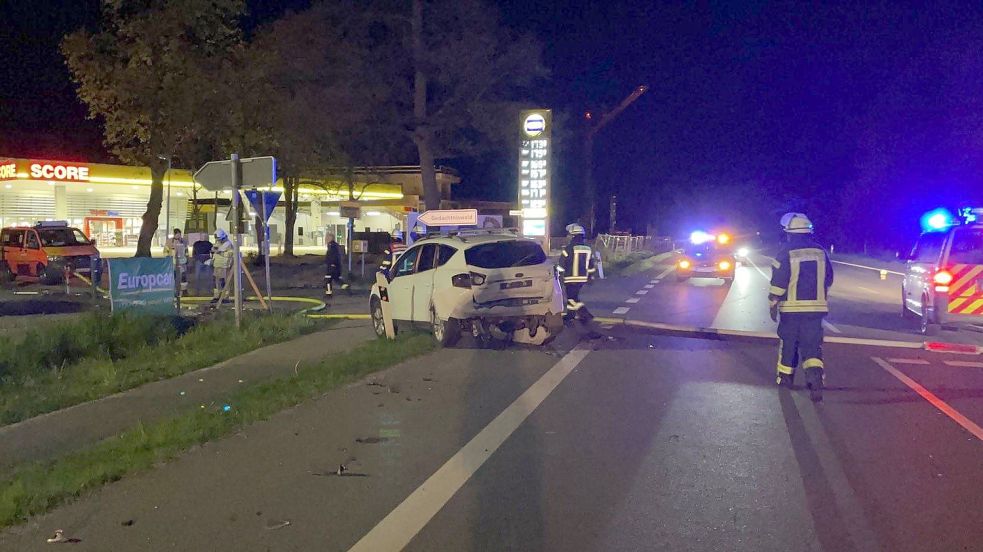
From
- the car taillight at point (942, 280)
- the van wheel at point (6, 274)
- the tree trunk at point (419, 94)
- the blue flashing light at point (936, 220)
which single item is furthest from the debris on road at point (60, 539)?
the tree trunk at point (419, 94)

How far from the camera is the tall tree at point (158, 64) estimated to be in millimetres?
26250

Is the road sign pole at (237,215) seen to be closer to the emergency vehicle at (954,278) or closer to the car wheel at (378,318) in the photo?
the car wheel at (378,318)

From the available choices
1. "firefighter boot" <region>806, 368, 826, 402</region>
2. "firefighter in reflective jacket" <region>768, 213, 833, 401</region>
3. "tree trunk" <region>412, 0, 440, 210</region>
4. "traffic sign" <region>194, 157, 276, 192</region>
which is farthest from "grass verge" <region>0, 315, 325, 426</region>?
"tree trunk" <region>412, 0, 440, 210</region>

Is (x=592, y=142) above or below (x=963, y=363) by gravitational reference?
above

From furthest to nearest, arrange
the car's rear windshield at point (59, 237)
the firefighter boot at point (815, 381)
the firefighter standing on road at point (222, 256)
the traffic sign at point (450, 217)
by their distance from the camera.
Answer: the car's rear windshield at point (59, 237) → the traffic sign at point (450, 217) → the firefighter standing on road at point (222, 256) → the firefighter boot at point (815, 381)

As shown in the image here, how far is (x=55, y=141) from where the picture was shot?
45125 mm

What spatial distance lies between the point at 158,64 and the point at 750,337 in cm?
2133

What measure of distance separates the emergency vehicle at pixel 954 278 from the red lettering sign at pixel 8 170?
33199 millimetres

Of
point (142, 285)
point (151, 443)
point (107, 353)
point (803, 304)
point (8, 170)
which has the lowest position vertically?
point (151, 443)

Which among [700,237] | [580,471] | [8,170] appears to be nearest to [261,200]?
[580,471]

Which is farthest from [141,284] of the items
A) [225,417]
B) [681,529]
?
[681,529]

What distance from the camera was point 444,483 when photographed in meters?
5.93

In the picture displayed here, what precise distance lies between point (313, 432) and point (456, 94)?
2215cm

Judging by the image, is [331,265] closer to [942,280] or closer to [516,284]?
[516,284]
